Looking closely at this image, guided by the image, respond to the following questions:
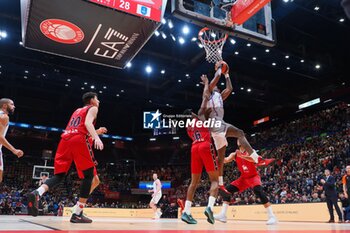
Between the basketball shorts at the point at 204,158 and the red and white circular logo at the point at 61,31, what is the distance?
2.41 m

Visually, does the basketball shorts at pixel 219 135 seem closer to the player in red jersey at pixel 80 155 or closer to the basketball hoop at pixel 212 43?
the player in red jersey at pixel 80 155

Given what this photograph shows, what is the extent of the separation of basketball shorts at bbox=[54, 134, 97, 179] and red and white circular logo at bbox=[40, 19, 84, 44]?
145 cm

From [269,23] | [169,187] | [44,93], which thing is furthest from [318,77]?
[44,93]

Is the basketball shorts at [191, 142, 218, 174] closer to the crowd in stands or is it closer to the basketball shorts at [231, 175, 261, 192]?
the basketball shorts at [231, 175, 261, 192]

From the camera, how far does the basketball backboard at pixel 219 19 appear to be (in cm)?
640

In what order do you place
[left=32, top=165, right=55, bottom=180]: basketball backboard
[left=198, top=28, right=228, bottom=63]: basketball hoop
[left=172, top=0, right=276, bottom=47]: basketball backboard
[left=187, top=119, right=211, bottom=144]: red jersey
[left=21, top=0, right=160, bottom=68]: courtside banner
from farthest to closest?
[left=32, top=165, right=55, bottom=180]: basketball backboard → [left=198, top=28, right=228, bottom=63]: basketball hoop → [left=172, top=0, right=276, bottom=47]: basketball backboard → [left=187, top=119, right=211, bottom=144]: red jersey → [left=21, top=0, right=160, bottom=68]: courtside banner

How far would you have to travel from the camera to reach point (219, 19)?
22.4 ft

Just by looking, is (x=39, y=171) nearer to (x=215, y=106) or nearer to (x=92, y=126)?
(x=92, y=126)

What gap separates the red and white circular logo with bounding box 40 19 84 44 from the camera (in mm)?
4285

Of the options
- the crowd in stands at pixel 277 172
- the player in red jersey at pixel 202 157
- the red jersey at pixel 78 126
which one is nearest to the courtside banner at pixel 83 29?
the red jersey at pixel 78 126

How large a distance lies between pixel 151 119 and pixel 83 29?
84.6ft

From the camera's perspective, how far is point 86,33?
14.9ft

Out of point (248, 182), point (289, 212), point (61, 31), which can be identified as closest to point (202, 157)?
point (248, 182)

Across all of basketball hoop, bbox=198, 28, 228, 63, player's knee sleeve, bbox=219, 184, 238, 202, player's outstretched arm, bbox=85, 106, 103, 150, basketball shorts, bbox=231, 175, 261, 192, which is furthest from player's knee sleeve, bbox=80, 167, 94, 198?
basketball hoop, bbox=198, 28, 228, 63
